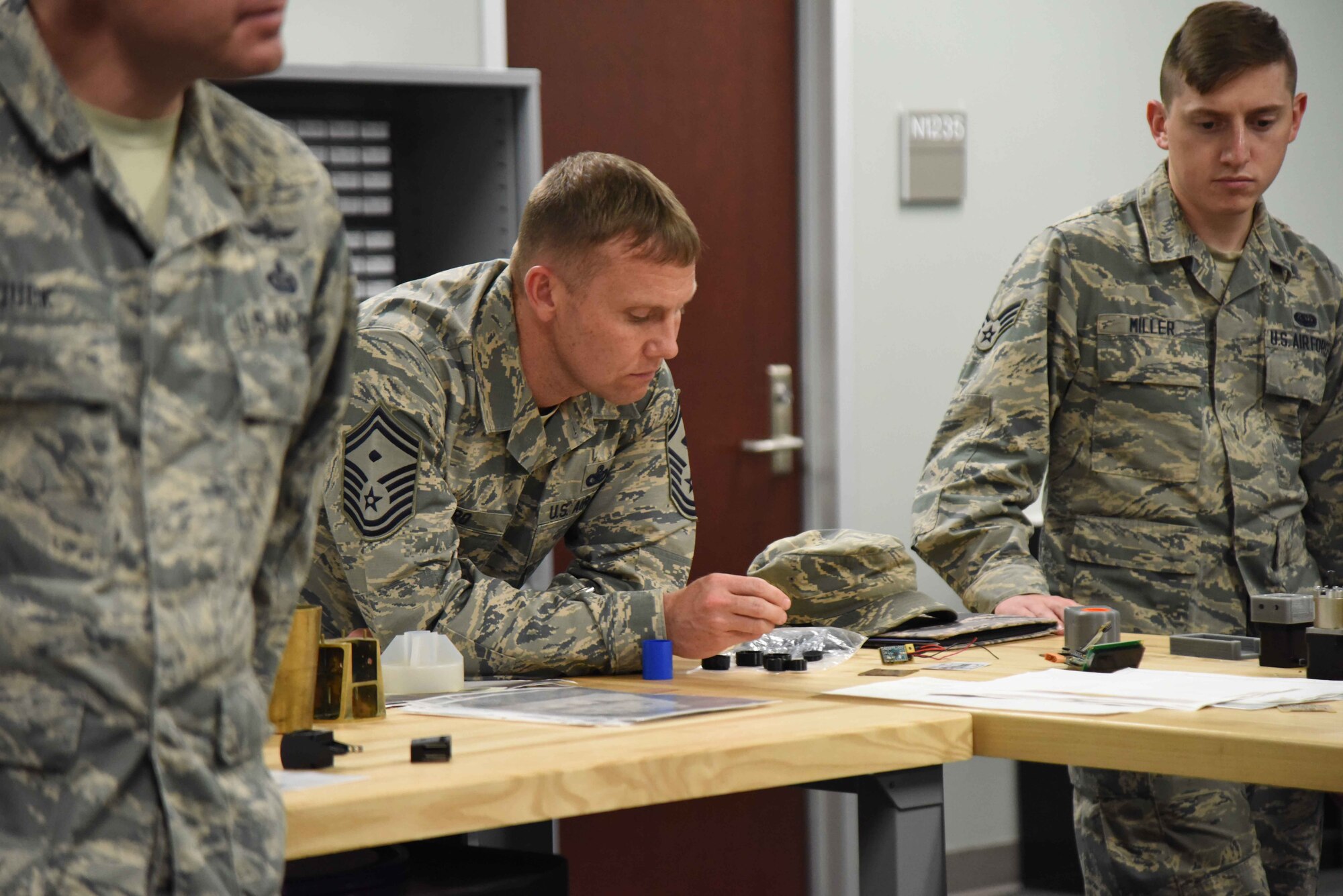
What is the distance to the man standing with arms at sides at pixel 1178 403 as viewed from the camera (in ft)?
8.20

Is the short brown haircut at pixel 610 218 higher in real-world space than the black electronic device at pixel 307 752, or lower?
higher

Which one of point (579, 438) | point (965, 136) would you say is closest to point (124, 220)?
point (579, 438)

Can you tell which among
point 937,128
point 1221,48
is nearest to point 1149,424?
point 1221,48

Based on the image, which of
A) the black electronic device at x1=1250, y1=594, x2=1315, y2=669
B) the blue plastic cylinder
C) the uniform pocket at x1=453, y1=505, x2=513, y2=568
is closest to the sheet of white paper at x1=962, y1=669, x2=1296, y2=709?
the black electronic device at x1=1250, y1=594, x2=1315, y2=669

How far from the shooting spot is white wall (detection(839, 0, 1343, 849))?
3.90 meters

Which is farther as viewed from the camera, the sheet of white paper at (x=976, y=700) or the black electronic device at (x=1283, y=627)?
the black electronic device at (x=1283, y=627)

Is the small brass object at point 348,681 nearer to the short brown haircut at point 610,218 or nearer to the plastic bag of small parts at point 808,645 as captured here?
the plastic bag of small parts at point 808,645

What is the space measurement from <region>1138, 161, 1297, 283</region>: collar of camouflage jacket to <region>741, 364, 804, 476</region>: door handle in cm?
135

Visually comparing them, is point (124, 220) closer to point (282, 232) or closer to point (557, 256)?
point (282, 232)

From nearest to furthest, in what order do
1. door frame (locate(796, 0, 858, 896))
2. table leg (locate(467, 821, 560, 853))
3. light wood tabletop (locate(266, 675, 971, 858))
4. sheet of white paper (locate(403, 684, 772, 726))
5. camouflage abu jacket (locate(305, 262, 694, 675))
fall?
1. light wood tabletop (locate(266, 675, 971, 858))
2. sheet of white paper (locate(403, 684, 772, 726))
3. camouflage abu jacket (locate(305, 262, 694, 675))
4. table leg (locate(467, 821, 560, 853))
5. door frame (locate(796, 0, 858, 896))

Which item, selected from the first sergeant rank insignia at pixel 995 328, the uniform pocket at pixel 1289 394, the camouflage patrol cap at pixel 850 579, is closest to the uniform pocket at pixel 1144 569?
the uniform pocket at pixel 1289 394

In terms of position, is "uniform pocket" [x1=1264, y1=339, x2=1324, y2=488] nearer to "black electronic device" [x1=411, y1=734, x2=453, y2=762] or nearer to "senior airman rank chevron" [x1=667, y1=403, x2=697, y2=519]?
"senior airman rank chevron" [x1=667, y1=403, x2=697, y2=519]

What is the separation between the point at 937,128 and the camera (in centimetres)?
394

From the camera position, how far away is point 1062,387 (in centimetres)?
263
